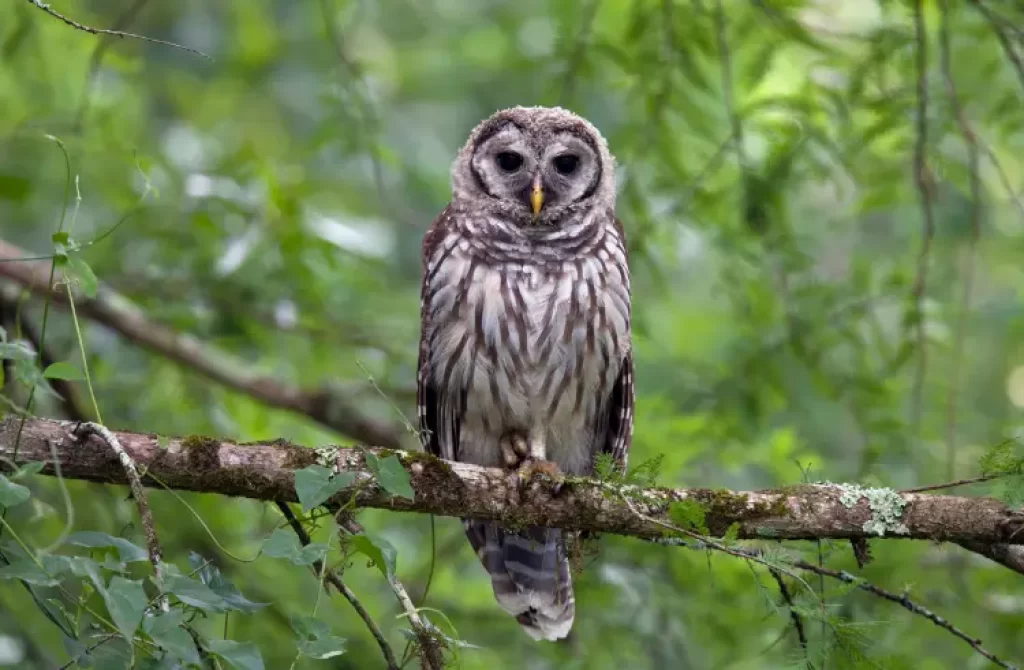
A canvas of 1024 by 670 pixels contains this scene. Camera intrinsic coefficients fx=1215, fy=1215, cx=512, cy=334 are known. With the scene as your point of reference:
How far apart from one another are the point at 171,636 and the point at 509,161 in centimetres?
256

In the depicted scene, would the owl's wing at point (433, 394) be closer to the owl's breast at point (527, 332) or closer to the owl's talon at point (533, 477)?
the owl's breast at point (527, 332)

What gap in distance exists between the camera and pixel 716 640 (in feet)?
14.8

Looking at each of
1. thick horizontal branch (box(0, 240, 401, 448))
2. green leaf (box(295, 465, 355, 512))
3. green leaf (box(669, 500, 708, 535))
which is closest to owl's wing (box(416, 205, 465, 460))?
thick horizontal branch (box(0, 240, 401, 448))

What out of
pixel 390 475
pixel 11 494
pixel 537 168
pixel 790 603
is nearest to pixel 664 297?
pixel 537 168

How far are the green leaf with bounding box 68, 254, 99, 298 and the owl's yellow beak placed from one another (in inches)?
76.9

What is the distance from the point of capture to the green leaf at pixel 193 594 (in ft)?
6.63

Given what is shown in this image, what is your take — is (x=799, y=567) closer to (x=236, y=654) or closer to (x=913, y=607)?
(x=913, y=607)

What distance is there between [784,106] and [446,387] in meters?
1.72

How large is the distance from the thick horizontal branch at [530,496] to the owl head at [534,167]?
4.39 ft

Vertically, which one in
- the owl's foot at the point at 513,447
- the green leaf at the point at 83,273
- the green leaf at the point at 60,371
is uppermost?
the green leaf at the point at 83,273

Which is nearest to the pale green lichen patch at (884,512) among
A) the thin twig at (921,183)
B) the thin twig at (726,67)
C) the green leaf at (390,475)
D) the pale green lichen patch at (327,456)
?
the green leaf at (390,475)

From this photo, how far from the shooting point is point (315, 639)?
211 centimetres

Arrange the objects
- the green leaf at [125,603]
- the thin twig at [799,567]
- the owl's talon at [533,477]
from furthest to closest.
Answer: the owl's talon at [533,477] → the thin twig at [799,567] → the green leaf at [125,603]

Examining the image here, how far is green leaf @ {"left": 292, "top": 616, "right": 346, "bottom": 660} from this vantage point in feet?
6.82
